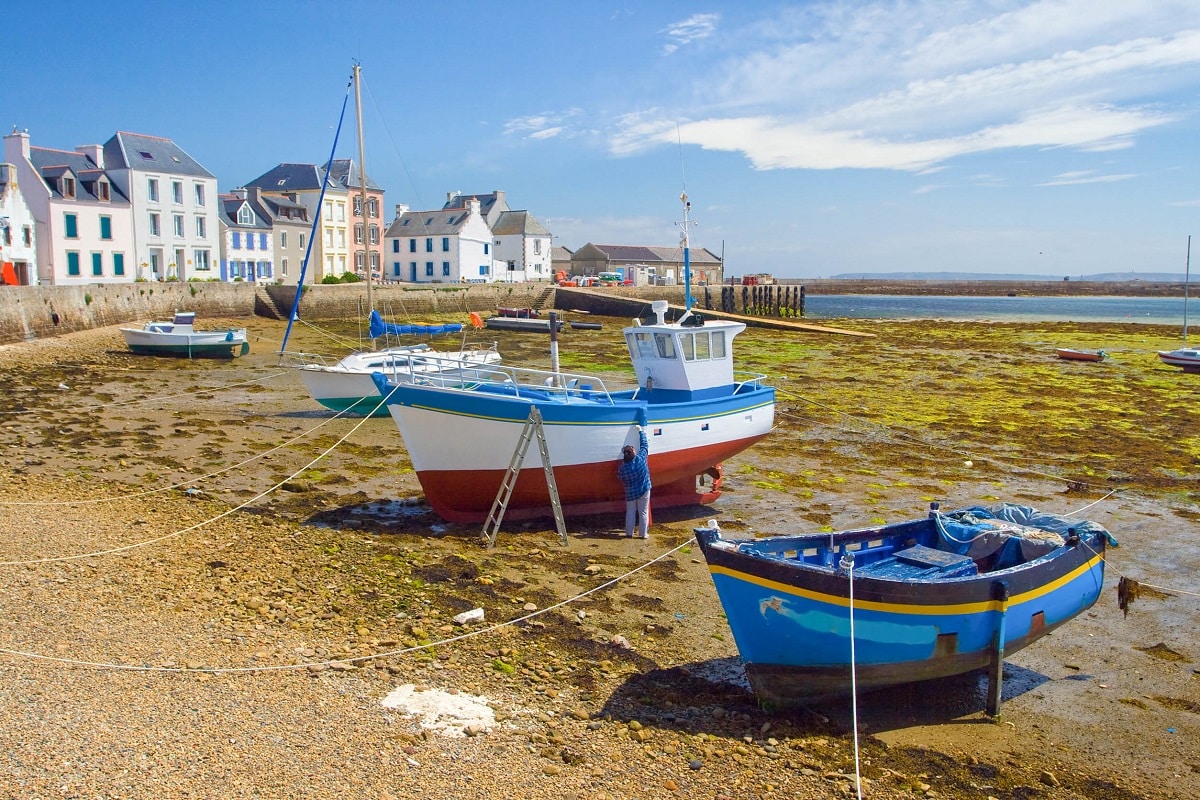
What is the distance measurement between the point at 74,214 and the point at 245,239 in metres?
12.1

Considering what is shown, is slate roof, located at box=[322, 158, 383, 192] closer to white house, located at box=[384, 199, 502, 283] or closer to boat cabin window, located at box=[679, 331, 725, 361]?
white house, located at box=[384, 199, 502, 283]

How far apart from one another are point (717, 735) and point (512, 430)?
230 inches

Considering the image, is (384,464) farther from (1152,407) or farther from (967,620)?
(1152,407)

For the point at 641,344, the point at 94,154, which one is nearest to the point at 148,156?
the point at 94,154

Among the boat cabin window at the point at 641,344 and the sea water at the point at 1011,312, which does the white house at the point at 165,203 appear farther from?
the sea water at the point at 1011,312

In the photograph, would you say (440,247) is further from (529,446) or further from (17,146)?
(529,446)

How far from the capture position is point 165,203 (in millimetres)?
45656

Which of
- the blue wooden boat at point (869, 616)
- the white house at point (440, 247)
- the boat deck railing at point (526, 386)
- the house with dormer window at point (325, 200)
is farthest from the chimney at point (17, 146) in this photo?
the blue wooden boat at point (869, 616)

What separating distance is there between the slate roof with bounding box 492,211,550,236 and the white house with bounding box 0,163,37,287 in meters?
38.0

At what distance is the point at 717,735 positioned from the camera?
6812 millimetres

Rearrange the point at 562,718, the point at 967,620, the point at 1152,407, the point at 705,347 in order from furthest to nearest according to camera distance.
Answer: the point at 1152,407 → the point at 705,347 → the point at 967,620 → the point at 562,718

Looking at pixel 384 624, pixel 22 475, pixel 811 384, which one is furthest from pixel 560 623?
pixel 811 384

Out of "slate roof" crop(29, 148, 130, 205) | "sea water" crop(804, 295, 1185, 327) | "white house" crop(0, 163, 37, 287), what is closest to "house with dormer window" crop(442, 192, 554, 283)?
"sea water" crop(804, 295, 1185, 327)

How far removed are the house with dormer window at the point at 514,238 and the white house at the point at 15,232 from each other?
35.0m
